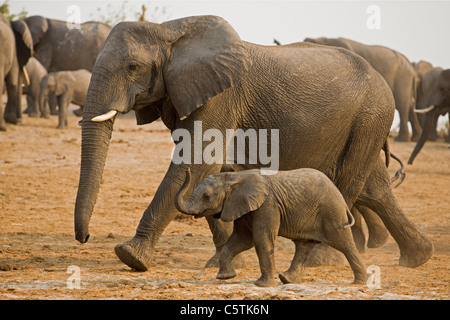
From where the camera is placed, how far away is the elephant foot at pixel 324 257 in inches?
290

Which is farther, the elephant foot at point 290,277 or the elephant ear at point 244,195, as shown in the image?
the elephant foot at point 290,277

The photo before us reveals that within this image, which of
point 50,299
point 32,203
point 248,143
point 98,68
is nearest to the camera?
point 50,299

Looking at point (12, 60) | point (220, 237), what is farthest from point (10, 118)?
point (220, 237)

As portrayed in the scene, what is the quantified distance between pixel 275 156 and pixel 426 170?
924 cm

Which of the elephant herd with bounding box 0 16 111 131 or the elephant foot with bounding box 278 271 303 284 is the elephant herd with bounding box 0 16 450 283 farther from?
the elephant herd with bounding box 0 16 111 131

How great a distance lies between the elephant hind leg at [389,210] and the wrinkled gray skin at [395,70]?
38.5 ft

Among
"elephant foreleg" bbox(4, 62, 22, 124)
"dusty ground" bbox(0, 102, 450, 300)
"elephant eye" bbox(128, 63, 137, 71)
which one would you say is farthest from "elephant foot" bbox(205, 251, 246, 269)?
"elephant foreleg" bbox(4, 62, 22, 124)

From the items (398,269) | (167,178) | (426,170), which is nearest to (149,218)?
(167,178)

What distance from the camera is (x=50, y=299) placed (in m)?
5.56

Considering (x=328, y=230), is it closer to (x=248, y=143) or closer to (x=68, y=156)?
(x=248, y=143)

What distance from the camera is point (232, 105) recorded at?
6.98 metres

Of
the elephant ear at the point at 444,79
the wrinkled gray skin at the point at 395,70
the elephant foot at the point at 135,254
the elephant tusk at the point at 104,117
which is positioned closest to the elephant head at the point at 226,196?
the elephant foot at the point at 135,254

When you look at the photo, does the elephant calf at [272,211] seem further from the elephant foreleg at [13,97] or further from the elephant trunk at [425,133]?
the elephant foreleg at [13,97]

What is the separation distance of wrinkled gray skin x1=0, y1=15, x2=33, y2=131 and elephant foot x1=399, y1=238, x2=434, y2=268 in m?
9.62
